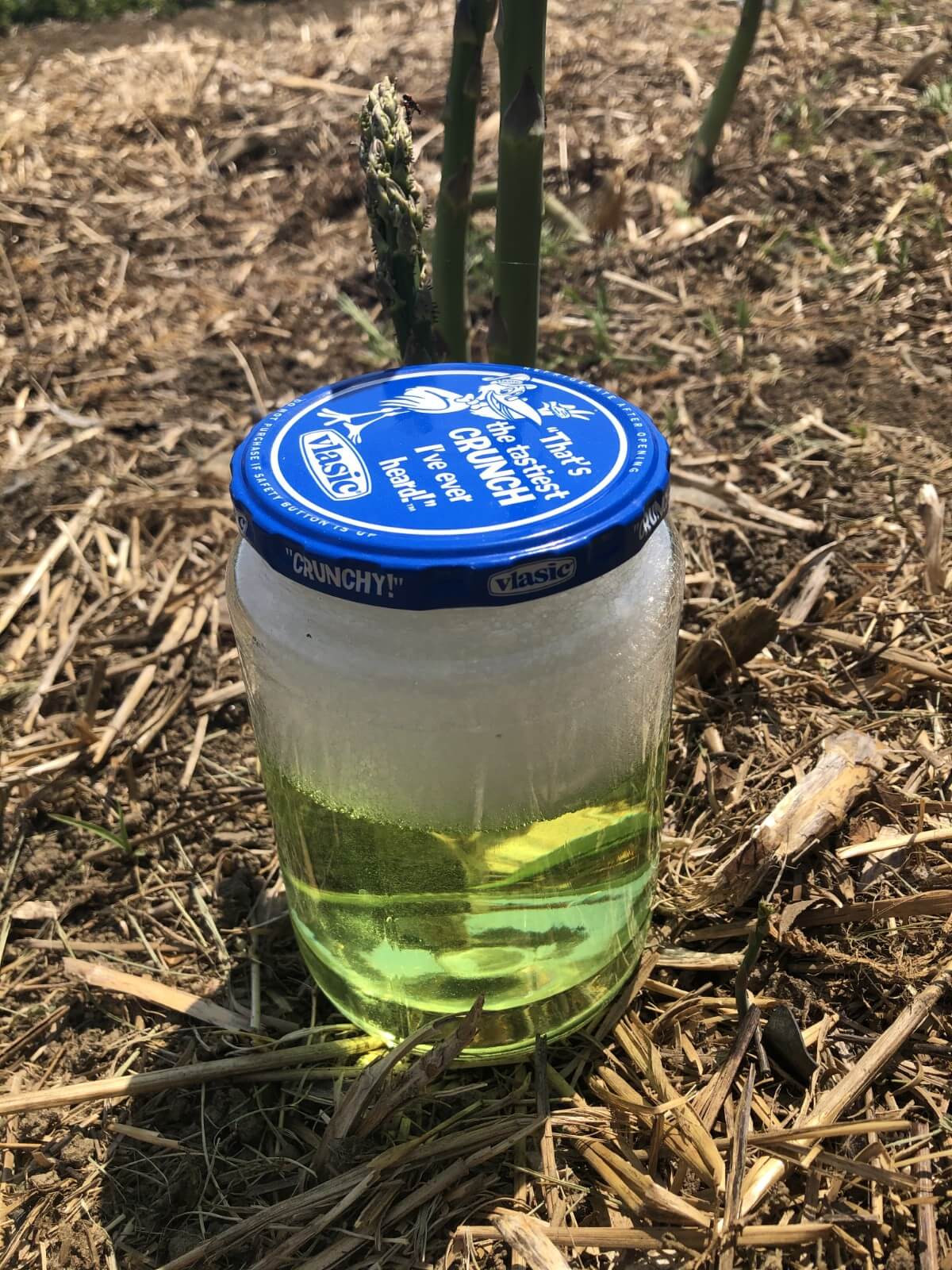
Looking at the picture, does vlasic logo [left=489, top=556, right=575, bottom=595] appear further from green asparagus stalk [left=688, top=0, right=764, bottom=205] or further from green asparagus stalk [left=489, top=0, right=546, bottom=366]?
green asparagus stalk [left=688, top=0, right=764, bottom=205]

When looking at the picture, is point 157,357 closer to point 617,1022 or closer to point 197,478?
point 197,478

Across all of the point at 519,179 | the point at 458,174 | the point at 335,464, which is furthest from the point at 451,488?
the point at 458,174

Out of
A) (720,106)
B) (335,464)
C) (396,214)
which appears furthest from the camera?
(720,106)

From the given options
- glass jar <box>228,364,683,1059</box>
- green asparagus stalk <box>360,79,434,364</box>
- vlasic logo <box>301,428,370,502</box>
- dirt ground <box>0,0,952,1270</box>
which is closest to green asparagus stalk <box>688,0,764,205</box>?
dirt ground <box>0,0,952,1270</box>

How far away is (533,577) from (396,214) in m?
0.80

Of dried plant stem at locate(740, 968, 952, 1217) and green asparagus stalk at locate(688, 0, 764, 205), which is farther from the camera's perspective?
green asparagus stalk at locate(688, 0, 764, 205)

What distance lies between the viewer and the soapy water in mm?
1385

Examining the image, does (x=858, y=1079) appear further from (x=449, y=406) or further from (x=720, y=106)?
(x=720, y=106)

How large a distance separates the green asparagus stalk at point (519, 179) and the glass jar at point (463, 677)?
1.45 feet

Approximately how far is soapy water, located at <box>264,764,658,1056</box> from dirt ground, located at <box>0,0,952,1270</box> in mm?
99

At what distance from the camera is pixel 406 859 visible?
1373 millimetres

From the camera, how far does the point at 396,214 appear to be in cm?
166

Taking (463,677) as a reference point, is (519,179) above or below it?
above

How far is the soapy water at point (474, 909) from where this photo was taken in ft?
4.54
